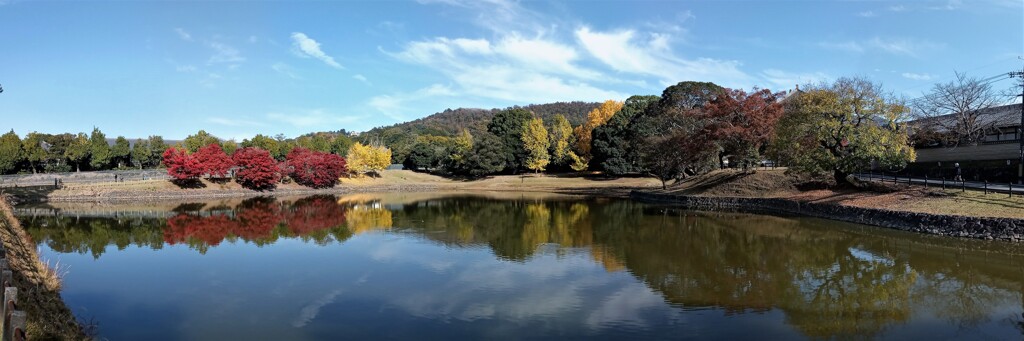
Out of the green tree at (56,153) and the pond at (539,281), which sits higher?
the green tree at (56,153)

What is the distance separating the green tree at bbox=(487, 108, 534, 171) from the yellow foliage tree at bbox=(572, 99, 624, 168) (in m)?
6.64

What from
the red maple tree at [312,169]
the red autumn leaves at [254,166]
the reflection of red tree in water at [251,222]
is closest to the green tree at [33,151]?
the red autumn leaves at [254,166]

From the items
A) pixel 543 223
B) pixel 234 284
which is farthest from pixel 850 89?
pixel 234 284

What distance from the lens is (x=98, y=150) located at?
2451 inches

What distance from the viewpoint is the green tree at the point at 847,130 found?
86.0 ft

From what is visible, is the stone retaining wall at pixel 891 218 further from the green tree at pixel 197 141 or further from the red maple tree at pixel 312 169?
the green tree at pixel 197 141

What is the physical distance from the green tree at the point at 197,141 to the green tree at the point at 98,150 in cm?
874

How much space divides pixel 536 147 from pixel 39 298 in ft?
188

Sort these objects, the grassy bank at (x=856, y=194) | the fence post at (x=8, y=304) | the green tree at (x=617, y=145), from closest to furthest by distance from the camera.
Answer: the fence post at (x=8, y=304), the grassy bank at (x=856, y=194), the green tree at (x=617, y=145)

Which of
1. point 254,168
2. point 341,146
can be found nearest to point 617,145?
point 254,168

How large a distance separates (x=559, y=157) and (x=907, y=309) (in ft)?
181

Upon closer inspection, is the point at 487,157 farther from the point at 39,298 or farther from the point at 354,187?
the point at 39,298

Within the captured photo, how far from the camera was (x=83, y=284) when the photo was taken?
13.8 metres

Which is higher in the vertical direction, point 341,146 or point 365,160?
point 341,146
